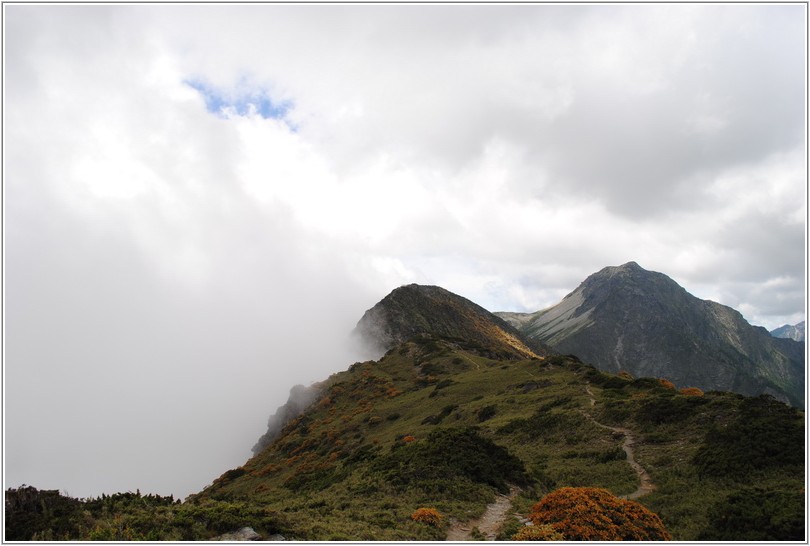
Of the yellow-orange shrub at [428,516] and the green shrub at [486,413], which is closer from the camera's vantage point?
the yellow-orange shrub at [428,516]

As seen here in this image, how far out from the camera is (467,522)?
1920cm

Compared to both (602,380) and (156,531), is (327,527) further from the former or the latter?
(602,380)

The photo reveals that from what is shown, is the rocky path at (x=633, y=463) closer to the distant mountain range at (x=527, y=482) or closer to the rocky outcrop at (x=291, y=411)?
the distant mountain range at (x=527, y=482)

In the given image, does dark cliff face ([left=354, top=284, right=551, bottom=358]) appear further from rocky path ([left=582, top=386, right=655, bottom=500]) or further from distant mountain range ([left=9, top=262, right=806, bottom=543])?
rocky path ([left=582, top=386, right=655, bottom=500])

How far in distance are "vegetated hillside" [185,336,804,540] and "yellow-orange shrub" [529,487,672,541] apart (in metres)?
1.67

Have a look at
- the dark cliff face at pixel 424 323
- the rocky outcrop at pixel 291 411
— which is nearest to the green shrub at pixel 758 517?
the rocky outcrop at pixel 291 411

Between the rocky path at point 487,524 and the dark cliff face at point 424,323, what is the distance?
4352 inches

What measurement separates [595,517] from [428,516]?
6.60 meters

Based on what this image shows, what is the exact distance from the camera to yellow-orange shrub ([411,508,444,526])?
59.4 feet

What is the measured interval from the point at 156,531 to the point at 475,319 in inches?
6466

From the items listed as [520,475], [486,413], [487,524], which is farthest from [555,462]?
[486,413]

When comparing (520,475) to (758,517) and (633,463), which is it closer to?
(633,463)

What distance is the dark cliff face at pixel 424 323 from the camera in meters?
142

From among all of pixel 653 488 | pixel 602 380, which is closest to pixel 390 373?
pixel 602 380
